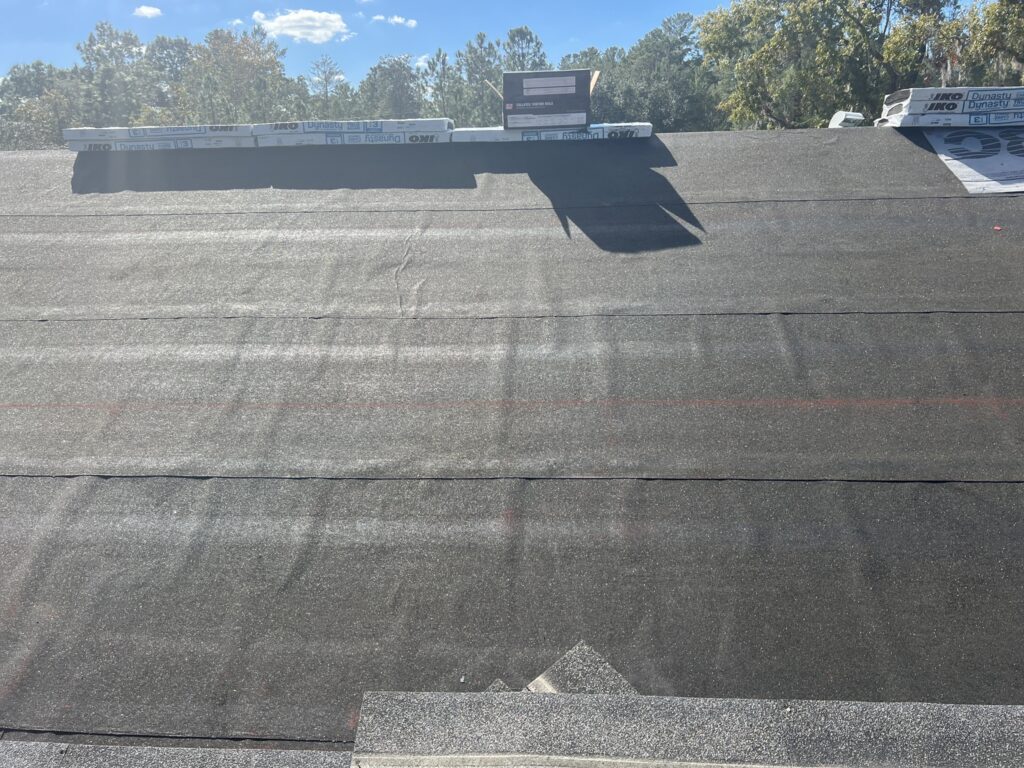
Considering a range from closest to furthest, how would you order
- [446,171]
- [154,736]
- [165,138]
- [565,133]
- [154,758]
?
[154,758]
[154,736]
[446,171]
[565,133]
[165,138]

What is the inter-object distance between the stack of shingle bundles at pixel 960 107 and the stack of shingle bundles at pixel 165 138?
51.2 feet

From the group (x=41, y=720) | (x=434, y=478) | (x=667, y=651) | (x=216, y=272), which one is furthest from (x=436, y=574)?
(x=216, y=272)

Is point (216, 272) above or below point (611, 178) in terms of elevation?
below

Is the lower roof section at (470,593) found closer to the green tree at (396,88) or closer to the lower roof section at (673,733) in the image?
the lower roof section at (673,733)

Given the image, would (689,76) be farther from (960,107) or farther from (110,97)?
(110,97)

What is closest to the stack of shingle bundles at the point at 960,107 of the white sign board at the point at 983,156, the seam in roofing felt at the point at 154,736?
the white sign board at the point at 983,156

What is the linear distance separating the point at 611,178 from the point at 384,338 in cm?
731

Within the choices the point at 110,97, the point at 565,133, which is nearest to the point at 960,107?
the point at 565,133

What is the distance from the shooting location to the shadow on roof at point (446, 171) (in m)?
15.4

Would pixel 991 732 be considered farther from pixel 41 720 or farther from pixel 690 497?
pixel 41 720

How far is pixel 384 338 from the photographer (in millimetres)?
11891

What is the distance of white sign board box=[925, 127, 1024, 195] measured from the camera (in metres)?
15.2

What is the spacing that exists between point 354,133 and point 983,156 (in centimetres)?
1422

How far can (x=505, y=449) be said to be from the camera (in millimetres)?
9648
